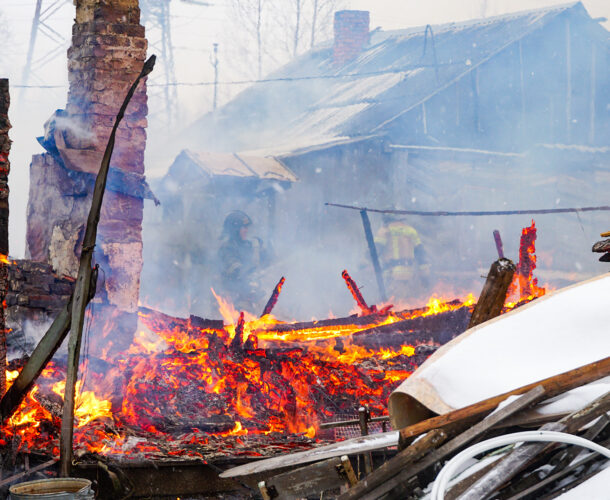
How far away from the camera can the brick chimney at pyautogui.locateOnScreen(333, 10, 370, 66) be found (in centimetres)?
3028

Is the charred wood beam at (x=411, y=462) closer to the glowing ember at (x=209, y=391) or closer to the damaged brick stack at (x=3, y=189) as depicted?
the glowing ember at (x=209, y=391)

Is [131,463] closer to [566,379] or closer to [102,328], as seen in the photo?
[102,328]

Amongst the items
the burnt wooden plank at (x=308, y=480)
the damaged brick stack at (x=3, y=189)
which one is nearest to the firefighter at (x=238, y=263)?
the damaged brick stack at (x=3, y=189)

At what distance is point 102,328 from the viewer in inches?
373

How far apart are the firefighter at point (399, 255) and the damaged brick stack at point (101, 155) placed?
12734 mm

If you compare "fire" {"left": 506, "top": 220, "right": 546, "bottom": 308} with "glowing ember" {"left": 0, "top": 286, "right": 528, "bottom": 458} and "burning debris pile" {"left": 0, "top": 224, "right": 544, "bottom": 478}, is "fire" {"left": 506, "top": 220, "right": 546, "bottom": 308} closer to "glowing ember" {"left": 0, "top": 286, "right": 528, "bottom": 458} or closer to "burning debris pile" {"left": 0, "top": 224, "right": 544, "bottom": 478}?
"burning debris pile" {"left": 0, "top": 224, "right": 544, "bottom": 478}

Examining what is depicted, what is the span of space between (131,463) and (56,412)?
143 cm

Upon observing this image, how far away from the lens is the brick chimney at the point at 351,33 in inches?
1192

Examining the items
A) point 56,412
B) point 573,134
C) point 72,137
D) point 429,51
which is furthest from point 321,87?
point 56,412

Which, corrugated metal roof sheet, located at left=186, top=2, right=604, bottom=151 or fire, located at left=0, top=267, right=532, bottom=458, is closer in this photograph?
fire, located at left=0, top=267, right=532, bottom=458

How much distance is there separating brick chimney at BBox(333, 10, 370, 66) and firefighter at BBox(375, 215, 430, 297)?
36.6 feet

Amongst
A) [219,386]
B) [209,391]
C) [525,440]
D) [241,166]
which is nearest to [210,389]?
[209,391]

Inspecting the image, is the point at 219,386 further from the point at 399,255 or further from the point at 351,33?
the point at 351,33

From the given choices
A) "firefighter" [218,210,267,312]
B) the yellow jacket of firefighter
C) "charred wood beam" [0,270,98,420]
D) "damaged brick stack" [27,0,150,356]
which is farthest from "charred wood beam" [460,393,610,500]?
the yellow jacket of firefighter
